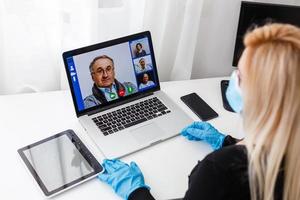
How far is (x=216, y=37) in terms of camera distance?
1489 mm

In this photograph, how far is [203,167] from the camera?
31.4 inches

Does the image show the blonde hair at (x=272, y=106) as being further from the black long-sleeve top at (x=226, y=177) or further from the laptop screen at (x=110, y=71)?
the laptop screen at (x=110, y=71)

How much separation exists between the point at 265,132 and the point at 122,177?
446mm

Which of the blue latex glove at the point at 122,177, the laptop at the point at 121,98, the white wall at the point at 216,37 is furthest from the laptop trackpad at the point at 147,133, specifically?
the white wall at the point at 216,37

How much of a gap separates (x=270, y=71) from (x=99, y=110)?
673mm

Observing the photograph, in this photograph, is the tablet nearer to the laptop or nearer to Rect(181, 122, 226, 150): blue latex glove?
the laptop

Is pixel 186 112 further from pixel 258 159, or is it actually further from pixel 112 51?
pixel 258 159

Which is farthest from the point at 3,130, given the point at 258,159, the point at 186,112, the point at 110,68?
the point at 258,159

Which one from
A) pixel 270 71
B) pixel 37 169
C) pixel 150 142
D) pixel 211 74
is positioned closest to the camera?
pixel 270 71

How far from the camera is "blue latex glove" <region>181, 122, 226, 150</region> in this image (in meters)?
1.17

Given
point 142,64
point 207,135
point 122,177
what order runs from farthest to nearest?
point 142,64
point 207,135
point 122,177

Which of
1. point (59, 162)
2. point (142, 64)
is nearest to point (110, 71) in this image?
point (142, 64)

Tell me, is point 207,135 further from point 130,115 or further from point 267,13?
point 267,13

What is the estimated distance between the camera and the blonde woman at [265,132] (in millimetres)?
694
